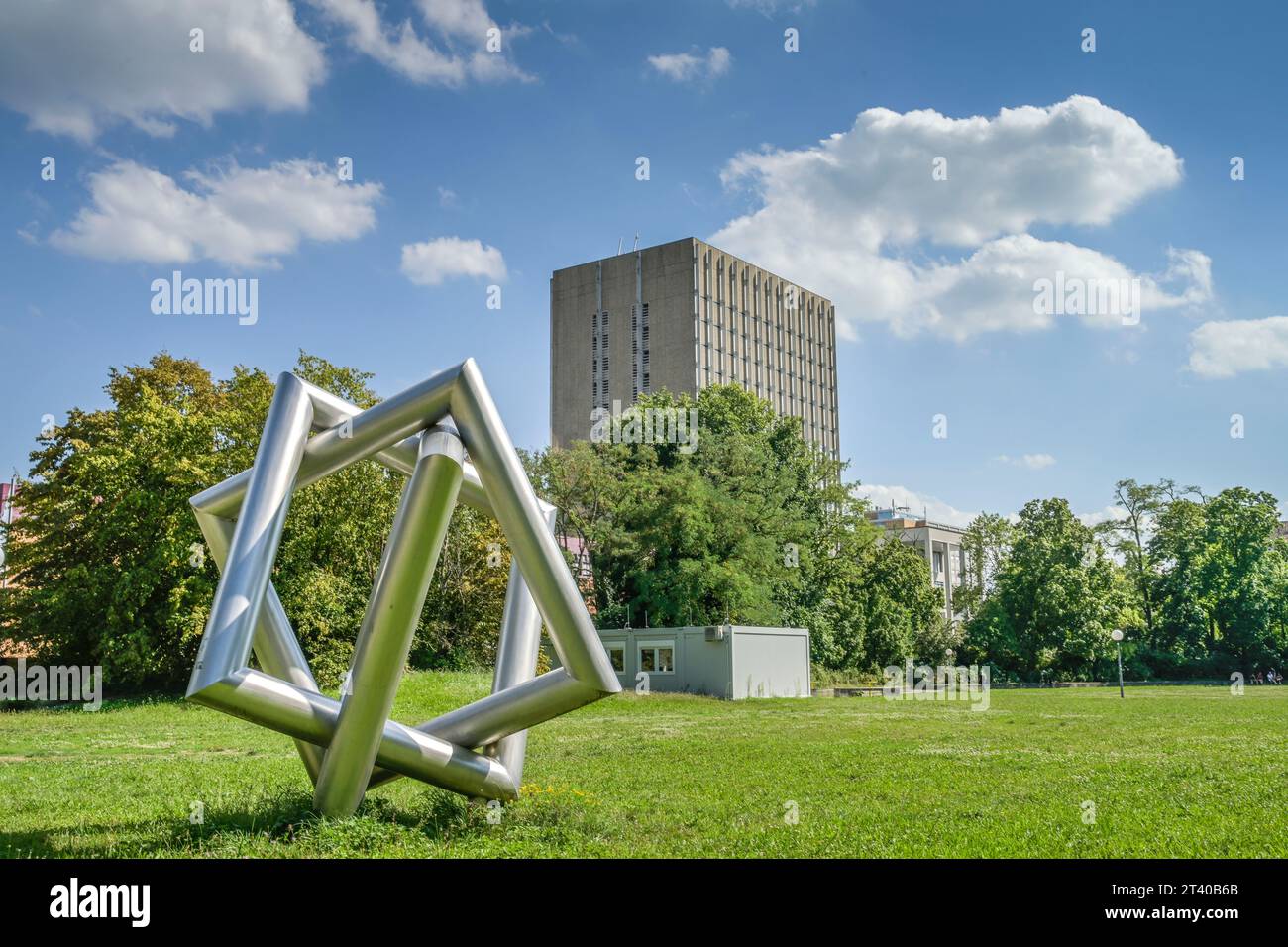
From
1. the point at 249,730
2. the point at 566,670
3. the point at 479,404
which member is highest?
the point at 479,404

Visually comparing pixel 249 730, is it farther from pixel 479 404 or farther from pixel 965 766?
pixel 479 404

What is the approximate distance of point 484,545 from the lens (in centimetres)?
4141

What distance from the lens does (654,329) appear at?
95062 millimetres

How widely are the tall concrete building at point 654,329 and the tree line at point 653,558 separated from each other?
30681 millimetres

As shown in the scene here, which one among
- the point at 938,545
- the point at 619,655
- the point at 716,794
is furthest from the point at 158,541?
the point at 938,545

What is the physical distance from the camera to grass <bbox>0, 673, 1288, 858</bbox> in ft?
30.4

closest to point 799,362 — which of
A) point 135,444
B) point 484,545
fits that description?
point 484,545

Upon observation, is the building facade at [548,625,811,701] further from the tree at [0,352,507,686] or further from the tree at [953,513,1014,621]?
the tree at [953,513,1014,621]

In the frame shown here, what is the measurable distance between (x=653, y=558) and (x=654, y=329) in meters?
53.1

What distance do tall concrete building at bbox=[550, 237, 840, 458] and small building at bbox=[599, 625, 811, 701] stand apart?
51949mm

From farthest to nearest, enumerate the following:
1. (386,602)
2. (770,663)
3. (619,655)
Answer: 1. (619,655)
2. (770,663)
3. (386,602)

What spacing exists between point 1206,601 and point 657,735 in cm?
5694

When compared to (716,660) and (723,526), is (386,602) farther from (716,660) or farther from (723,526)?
(723,526)
